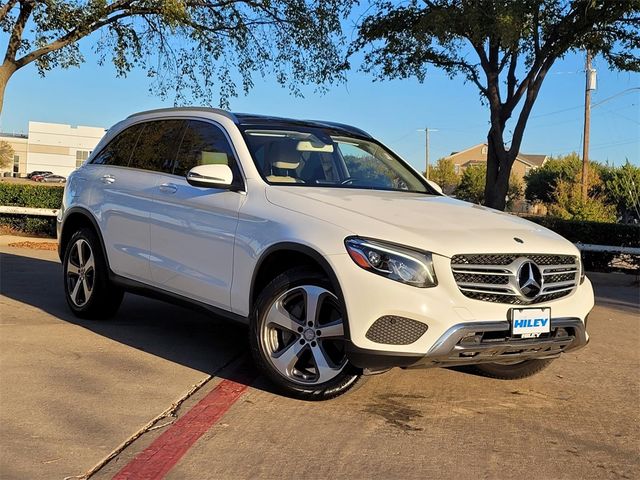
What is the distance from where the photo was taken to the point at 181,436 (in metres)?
3.69

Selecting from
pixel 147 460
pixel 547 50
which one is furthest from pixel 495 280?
pixel 547 50

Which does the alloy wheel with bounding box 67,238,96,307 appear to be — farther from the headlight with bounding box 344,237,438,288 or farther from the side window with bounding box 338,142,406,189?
the headlight with bounding box 344,237,438,288

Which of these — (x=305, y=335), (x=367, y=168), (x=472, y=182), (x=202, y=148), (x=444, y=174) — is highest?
(x=444, y=174)

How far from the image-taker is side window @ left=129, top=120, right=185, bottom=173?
5.64m

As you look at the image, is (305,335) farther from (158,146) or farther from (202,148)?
(158,146)

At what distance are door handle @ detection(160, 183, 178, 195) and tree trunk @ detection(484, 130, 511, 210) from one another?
9.39 metres

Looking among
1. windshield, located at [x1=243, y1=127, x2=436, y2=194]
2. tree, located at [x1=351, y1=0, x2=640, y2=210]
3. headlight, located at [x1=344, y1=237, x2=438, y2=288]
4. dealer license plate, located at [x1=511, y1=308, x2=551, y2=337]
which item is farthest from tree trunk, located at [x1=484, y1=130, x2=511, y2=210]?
headlight, located at [x1=344, y1=237, x2=438, y2=288]

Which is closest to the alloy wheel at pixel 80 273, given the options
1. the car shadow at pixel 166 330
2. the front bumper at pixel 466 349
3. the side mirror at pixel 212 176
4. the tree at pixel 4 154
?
the car shadow at pixel 166 330

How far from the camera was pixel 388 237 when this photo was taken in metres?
3.89

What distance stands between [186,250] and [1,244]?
903 cm

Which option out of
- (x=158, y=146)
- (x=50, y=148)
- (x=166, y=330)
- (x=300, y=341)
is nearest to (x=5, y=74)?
(x=158, y=146)

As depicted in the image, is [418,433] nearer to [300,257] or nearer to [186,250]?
[300,257]

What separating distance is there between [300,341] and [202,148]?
1.91m

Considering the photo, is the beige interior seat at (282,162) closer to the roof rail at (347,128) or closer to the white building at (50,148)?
the roof rail at (347,128)
